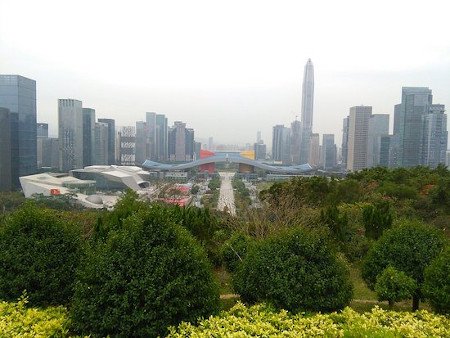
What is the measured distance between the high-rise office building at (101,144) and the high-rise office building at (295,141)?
29.1 metres

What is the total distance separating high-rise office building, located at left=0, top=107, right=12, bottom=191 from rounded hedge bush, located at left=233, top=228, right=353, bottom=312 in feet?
121

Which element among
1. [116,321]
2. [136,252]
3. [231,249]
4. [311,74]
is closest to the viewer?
[116,321]

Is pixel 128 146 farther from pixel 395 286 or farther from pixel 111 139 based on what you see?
pixel 395 286

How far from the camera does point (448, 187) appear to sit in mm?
11633

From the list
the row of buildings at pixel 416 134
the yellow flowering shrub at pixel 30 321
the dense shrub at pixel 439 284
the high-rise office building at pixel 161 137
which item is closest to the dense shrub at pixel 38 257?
the yellow flowering shrub at pixel 30 321

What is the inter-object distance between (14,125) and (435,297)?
132 feet

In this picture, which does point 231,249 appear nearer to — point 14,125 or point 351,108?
point 14,125

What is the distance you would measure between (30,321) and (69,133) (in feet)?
146

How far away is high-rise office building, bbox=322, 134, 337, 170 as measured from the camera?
5281 centimetres

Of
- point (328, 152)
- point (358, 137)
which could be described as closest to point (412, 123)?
point (358, 137)

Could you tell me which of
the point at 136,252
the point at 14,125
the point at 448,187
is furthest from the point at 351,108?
the point at 136,252

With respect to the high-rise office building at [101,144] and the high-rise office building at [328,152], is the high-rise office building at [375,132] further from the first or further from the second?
the high-rise office building at [101,144]

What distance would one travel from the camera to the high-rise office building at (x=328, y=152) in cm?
5281

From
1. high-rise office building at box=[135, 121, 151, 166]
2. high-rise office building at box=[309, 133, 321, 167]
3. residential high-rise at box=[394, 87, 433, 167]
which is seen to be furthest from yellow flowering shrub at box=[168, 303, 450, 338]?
high-rise office building at box=[135, 121, 151, 166]
